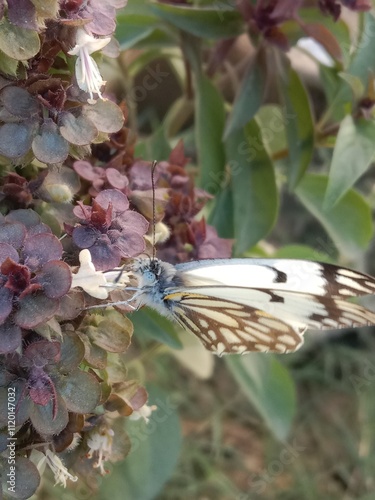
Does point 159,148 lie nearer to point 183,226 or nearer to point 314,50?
point 183,226

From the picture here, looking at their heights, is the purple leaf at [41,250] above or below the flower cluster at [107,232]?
above

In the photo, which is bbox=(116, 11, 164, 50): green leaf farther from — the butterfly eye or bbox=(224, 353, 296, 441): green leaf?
bbox=(224, 353, 296, 441): green leaf

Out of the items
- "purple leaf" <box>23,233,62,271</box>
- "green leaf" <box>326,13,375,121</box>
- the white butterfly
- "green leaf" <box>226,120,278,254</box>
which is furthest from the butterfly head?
"green leaf" <box>326,13,375,121</box>

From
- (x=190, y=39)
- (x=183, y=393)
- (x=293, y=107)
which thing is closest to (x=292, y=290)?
(x=293, y=107)

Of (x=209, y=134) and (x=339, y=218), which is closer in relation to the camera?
(x=209, y=134)

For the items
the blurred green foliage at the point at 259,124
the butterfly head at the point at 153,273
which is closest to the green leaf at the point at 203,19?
the blurred green foliage at the point at 259,124

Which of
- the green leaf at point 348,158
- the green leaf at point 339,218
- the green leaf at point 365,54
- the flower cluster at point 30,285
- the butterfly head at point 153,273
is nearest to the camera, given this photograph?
the flower cluster at point 30,285

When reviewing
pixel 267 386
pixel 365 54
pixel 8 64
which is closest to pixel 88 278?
pixel 8 64

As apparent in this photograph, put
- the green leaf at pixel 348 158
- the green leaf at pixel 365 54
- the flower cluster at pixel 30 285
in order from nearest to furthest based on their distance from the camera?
the flower cluster at pixel 30 285 < the green leaf at pixel 348 158 < the green leaf at pixel 365 54

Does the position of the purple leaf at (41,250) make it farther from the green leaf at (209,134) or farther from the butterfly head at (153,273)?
the green leaf at (209,134)
